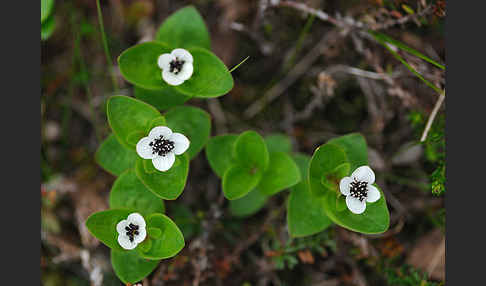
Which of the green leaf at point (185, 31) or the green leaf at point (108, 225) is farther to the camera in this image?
the green leaf at point (185, 31)

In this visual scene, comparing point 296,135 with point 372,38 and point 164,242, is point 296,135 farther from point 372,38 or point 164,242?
point 164,242

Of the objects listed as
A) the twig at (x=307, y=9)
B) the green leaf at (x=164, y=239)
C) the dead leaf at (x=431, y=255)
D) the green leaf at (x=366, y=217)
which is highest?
the twig at (x=307, y=9)

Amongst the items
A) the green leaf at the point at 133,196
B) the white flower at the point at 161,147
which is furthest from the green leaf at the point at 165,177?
the green leaf at the point at 133,196

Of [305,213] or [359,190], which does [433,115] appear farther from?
[305,213]

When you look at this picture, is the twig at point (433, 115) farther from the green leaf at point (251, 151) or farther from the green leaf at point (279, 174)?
the green leaf at point (251, 151)

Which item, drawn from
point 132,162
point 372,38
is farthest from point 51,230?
point 372,38
